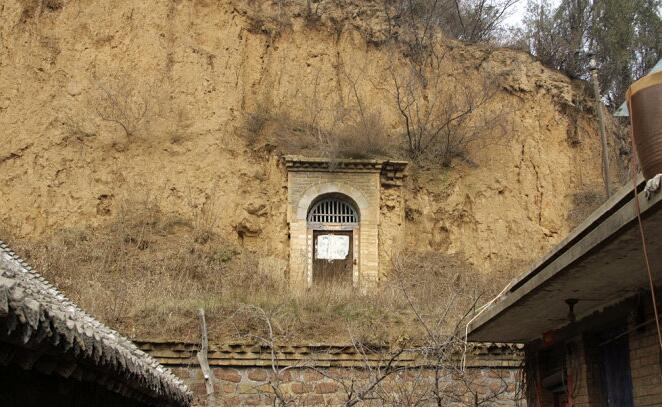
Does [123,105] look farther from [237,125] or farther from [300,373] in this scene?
[300,373]

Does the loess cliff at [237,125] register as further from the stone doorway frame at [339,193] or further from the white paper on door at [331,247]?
the white paper on door at [331,247]

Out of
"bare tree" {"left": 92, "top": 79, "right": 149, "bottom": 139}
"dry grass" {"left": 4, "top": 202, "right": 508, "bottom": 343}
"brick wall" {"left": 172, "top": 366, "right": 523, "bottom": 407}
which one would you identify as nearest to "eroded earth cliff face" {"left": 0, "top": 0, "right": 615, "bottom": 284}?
"bare tree" {"left": 92, "top": 79, "right": 149, "bottom": 139}

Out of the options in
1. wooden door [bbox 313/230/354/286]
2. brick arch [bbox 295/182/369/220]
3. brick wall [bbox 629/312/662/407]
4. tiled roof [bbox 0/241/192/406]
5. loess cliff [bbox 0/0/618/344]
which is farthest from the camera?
loess cliff [bbox 0/0/618/344]

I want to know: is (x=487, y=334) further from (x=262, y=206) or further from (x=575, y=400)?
(x=262, y=206)

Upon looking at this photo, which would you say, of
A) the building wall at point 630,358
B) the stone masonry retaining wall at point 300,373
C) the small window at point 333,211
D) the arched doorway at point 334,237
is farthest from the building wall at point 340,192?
the building wall at point 630,358

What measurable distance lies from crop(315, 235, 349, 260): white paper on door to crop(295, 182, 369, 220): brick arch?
0.82 metres

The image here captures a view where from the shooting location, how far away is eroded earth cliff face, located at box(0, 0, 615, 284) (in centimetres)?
2216

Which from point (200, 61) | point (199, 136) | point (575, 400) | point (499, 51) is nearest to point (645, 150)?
point (575, 400)

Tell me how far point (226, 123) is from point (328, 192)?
4179 mm

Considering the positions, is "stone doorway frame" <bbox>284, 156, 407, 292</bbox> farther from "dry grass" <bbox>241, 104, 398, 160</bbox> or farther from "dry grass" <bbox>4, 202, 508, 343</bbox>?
"dry grass" <bbox>4, 202, 508, 343</bbox>

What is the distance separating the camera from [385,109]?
24891 mm

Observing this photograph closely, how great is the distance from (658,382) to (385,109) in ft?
60.5

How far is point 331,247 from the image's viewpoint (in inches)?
853

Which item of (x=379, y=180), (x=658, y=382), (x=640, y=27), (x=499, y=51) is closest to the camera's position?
(x=658, y=382)
